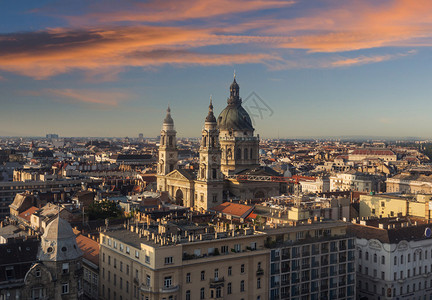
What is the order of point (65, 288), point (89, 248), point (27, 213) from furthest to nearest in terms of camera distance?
point (27, 213) < point (89, 248) < point (65, 288)

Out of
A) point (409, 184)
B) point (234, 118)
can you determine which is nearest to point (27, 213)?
point (234, 118)

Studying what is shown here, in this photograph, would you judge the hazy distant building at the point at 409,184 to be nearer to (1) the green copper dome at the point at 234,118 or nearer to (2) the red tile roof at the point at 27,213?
(1) the green copper dome at the point at 234,118

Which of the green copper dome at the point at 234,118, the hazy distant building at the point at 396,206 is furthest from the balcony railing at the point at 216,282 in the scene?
the green copper dome at the point at 234,118

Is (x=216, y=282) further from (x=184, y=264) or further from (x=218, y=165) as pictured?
(x=218, y=165)

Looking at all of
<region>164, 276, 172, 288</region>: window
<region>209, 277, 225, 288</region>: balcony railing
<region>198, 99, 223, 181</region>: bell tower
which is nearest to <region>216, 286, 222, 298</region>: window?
<region>209, 277, 225, 288</region>: balcony railing

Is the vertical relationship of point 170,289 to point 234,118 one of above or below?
below

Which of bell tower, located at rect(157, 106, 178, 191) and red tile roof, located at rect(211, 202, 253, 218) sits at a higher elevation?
bell tower, located at rect(157, 106, 178, 191)

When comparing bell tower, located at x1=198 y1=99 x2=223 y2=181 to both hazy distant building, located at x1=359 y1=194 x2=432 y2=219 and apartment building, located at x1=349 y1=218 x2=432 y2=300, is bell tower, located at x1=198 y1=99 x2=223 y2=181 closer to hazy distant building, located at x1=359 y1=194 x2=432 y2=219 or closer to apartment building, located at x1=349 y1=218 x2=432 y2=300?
hazy distant building, located at x1=359 y1=194 x2=432 y2=219
